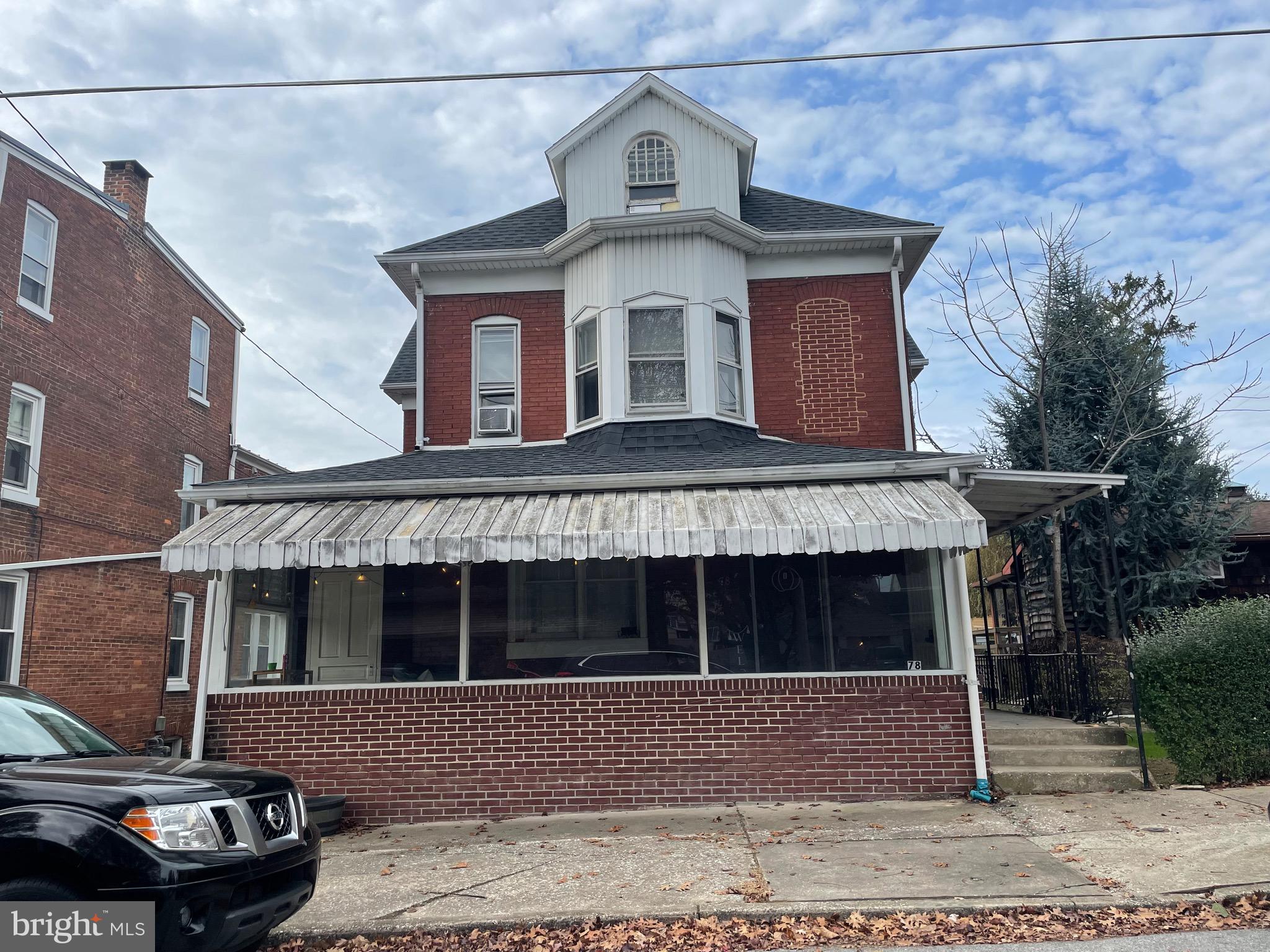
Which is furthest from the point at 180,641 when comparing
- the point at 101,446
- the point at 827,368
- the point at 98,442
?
the point at 827,368

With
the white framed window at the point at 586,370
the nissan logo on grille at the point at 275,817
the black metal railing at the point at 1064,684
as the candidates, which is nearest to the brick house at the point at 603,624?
the white framed window at the point at 586,370

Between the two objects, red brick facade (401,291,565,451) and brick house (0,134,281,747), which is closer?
red brick facade (401,291,565,451)

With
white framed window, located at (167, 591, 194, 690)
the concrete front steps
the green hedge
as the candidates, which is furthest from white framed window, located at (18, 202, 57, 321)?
the green hedge

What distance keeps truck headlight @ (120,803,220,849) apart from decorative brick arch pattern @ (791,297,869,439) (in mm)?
9280

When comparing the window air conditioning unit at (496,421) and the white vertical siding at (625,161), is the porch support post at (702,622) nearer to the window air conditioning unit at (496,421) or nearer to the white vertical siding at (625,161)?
the window air conditioning unit at (496,421)

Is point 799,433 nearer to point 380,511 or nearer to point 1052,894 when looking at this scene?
point 380,511

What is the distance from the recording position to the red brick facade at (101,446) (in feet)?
49.4

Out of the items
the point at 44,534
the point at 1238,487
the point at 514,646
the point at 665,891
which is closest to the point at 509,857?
the point at 665,891

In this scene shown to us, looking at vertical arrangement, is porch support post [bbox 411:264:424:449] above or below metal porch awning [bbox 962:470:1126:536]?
above

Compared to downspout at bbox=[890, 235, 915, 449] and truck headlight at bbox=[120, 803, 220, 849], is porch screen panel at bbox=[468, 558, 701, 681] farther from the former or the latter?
truck headlight at bbox=[120, 803, 220, 849]

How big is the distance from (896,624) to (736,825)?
2.73 metres

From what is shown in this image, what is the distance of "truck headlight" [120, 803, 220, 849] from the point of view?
4434 millimetres

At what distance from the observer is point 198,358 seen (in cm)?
2097

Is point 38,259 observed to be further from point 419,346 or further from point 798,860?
point 798,860
